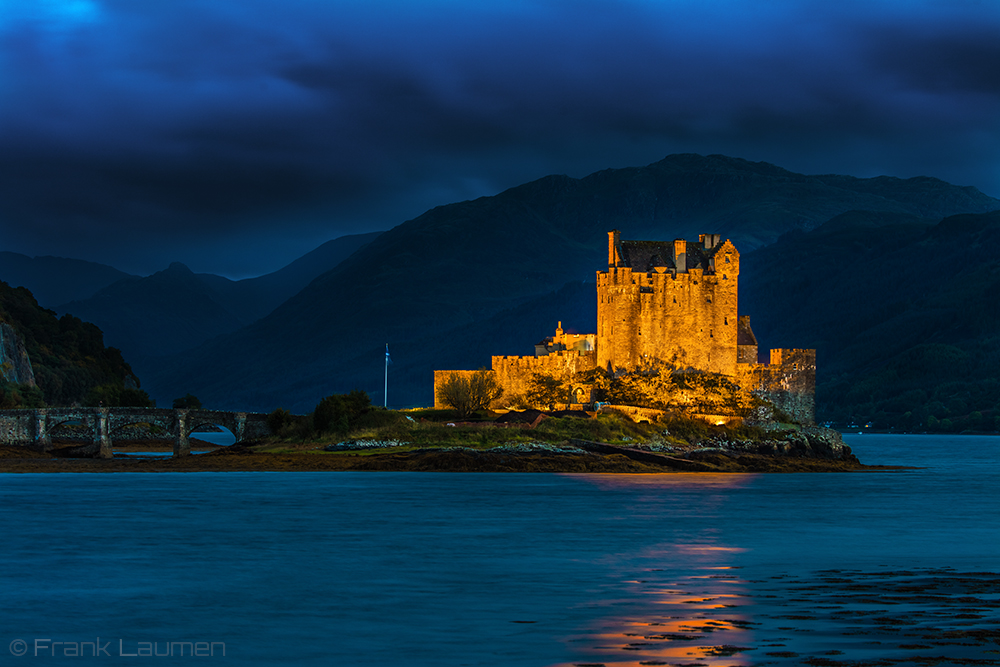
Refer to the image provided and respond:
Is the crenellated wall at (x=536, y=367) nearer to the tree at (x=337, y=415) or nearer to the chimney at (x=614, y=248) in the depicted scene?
the chimney at (x=614, y=248)

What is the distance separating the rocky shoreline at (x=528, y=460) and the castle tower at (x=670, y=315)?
8889 mm

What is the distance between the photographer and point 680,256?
99.4 m

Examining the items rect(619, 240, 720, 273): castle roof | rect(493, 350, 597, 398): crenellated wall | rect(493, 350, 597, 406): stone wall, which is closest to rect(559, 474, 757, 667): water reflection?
rect(493, 350, 597, 406): stone wall

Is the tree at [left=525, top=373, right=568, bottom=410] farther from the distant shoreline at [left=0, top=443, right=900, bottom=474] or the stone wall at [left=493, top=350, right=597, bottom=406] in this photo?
the distant shoreline at [left=0, top=443, right=900, bottom=474]

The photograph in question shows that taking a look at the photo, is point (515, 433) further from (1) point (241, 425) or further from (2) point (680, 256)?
(1) point (241, 425)

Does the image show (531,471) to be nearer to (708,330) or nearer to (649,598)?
(708,330)

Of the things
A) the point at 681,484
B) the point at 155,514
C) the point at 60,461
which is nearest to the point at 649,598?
the point at 155,514

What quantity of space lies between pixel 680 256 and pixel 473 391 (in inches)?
862

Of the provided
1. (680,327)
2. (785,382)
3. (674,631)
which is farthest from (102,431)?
(674,631)

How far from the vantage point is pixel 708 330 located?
96.9 meters

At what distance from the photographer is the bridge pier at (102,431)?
103250 mm

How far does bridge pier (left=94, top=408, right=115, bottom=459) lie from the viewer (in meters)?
103

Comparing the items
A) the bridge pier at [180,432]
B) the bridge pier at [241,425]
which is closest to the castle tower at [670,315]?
the bridge pier at [241,425]

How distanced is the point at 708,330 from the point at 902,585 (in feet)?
216
